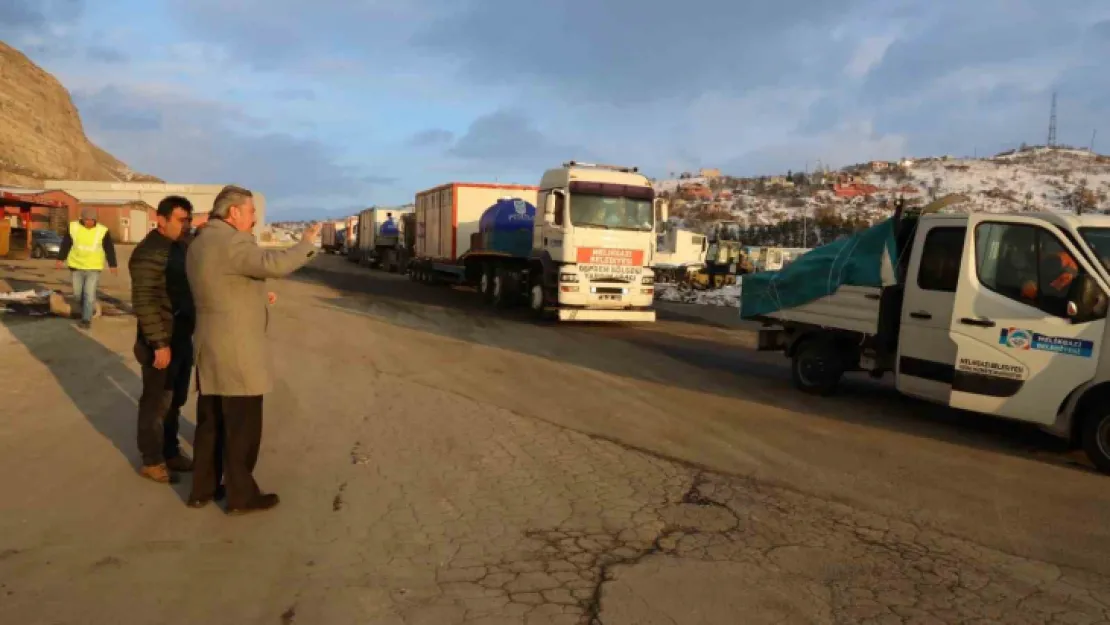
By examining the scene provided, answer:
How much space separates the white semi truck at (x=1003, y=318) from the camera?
6.38 m

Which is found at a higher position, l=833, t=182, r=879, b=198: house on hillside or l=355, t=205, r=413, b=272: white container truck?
l=833, t=182, r=879, b=198: house on hillside

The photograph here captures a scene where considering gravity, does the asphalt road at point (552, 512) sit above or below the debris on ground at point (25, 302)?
below

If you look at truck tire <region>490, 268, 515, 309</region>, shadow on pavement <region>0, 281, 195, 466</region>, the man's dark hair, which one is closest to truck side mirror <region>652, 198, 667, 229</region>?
truck tire <region>490, 268, 515, 309</region>

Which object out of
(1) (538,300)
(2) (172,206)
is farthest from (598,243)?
(2) (172,206)

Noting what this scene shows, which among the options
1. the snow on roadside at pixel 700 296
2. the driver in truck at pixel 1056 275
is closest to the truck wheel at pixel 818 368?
the driver in truck at pixel 1056 275

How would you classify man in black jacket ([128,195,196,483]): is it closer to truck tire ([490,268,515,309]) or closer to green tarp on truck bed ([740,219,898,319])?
green tarp on truck bed ([740,219,898,319])

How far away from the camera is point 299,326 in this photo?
13.9 m

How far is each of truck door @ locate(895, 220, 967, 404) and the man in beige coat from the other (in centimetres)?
584

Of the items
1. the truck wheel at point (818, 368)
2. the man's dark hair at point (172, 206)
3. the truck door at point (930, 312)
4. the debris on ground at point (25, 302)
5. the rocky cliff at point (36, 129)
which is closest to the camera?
the man's dark hair at point (172, 206)

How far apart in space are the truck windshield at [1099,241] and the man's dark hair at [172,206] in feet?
23.8

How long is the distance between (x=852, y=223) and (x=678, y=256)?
25808 millimetres

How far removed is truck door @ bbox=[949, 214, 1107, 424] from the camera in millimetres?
6414

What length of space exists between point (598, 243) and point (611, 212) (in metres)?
0.74

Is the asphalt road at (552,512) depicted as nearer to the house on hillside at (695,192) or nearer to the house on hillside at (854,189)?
the house on hillside at (854,189)
